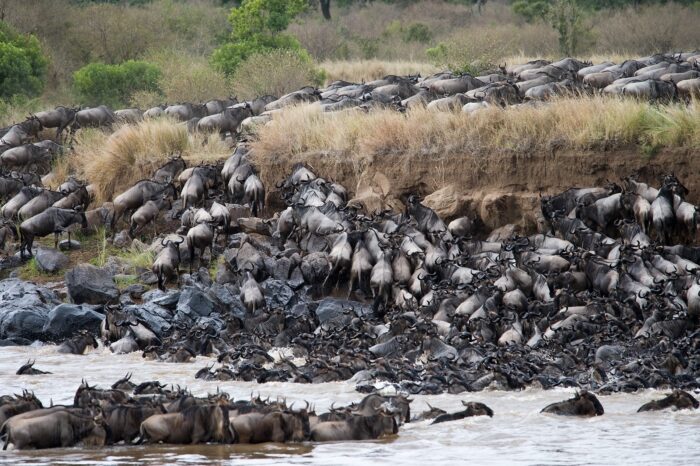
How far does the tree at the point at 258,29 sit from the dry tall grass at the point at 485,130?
12.8 m

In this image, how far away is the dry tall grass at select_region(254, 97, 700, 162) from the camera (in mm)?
18156

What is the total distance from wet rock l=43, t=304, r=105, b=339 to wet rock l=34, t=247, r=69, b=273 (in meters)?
2.89

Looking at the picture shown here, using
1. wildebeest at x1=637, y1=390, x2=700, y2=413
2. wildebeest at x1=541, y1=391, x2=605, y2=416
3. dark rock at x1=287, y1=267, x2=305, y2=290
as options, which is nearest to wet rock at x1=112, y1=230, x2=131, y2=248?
dark rock at x1=287, y1=267, x2=305, y2=290

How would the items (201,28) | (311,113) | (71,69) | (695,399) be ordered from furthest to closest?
1. (201,28)
2. (71,69)
3. (311,113)
4. (695,399)

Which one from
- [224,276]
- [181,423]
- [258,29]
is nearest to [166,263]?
[224,276]

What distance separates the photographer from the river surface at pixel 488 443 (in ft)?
30.6

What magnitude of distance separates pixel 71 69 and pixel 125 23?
338 cm

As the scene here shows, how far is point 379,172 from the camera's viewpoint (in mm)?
20000

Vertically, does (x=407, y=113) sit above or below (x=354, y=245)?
above

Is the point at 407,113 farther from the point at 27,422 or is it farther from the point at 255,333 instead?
the point at 27,422

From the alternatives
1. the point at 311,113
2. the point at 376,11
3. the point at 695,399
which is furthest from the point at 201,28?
the point at 695,399

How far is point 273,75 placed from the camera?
3022cm

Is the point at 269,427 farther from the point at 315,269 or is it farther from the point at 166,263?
the point at 166,263

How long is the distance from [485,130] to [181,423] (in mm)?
10782
